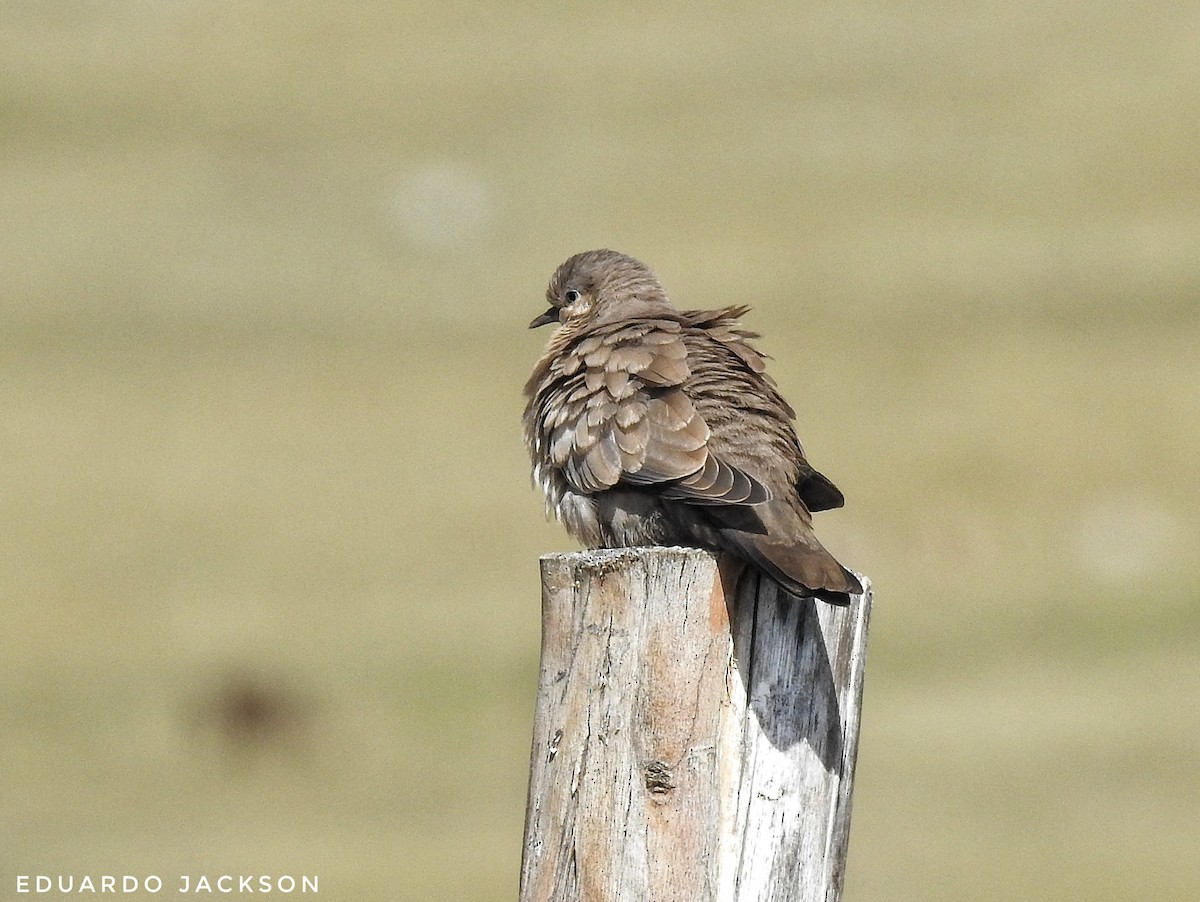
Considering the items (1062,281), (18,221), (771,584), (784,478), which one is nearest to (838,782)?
(771,584)

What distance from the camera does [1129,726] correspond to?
8.02 meters

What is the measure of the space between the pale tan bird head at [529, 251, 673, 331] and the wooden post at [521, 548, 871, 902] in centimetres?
185

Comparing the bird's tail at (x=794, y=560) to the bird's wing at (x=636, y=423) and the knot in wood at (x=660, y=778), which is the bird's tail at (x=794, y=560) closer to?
the bird's wing at (x=636, y=423)

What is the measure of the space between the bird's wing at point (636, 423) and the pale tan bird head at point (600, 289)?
29.0 inches

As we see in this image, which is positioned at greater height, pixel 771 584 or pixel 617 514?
pixel 617 514

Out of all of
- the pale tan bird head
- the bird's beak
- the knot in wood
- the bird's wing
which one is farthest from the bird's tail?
the bird's beak

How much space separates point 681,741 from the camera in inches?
109

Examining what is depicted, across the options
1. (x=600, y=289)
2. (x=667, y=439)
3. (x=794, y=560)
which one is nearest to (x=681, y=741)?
(x=794, y=560)

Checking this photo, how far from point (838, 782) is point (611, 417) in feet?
3.53

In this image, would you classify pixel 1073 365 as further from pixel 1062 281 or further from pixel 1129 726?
pixel 1129 726

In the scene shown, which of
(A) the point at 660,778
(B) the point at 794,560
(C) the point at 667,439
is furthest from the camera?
(C) the point at 667,439

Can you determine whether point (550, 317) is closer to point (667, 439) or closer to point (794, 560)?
point (667, 439)

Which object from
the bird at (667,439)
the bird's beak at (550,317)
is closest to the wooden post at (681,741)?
the bird at (667,439)

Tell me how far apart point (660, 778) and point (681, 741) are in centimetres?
7
